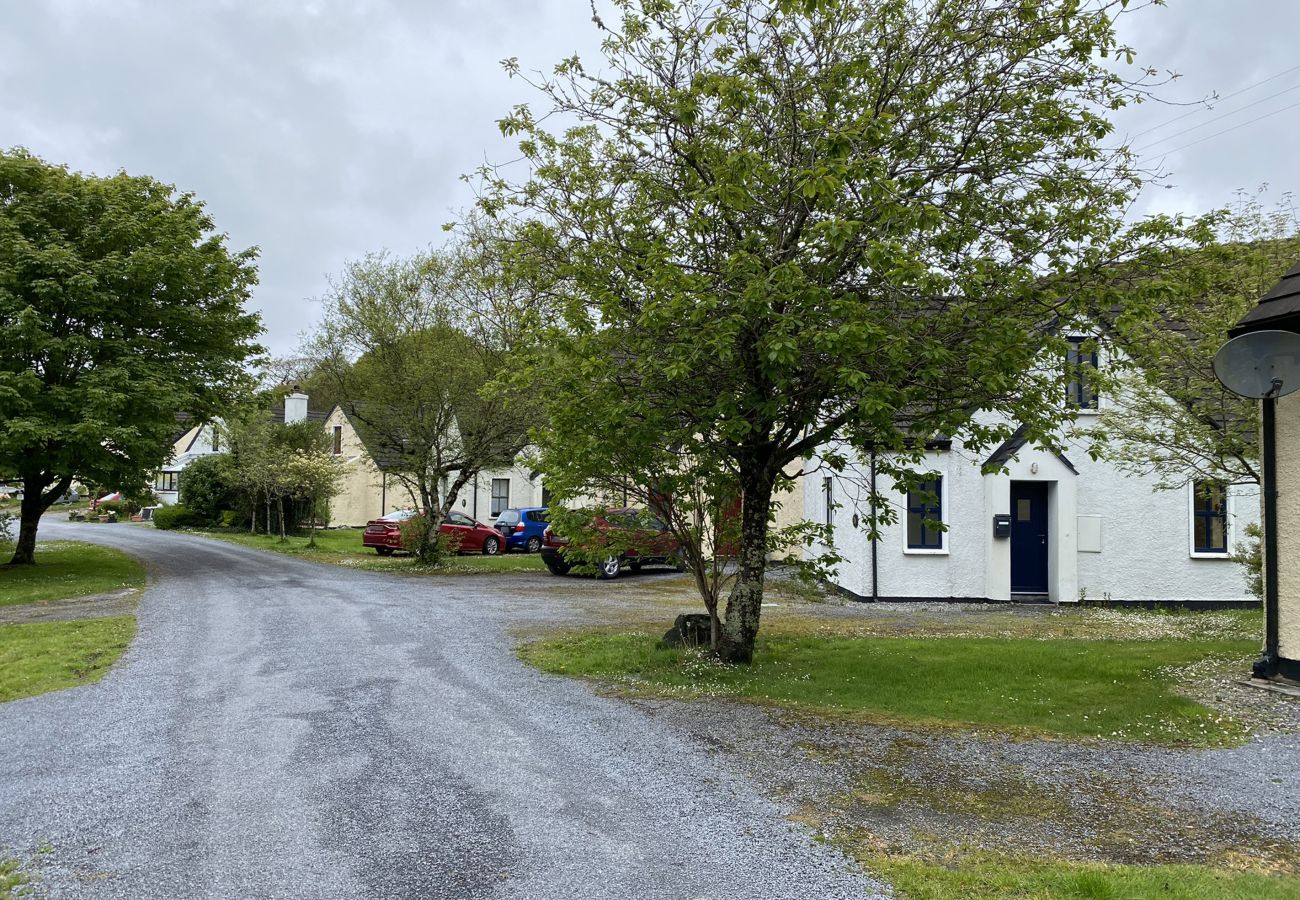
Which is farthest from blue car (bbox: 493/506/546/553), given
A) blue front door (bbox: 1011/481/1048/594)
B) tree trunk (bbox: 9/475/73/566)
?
blue front door (bbox: 1011/481/1048/594)

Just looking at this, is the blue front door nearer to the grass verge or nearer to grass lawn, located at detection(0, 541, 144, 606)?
the grass verge

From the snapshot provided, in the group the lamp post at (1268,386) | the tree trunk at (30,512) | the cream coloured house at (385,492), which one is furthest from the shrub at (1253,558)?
the cream coloured house at (385,492)

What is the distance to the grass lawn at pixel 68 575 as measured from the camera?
16375mm

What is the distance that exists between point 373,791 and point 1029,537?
617 inches

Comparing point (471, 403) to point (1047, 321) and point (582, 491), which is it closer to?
point (582, 491)

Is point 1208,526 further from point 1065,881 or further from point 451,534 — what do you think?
point 451,534

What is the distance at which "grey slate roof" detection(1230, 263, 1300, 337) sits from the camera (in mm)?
8492

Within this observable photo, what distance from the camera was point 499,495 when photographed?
39.8 meters

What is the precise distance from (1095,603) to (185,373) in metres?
20.5

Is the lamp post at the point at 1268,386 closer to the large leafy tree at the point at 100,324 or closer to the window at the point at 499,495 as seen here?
the large leafy tree at the point at 100,324

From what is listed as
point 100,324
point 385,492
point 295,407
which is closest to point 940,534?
point 100,324

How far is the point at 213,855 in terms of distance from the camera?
4527 mm

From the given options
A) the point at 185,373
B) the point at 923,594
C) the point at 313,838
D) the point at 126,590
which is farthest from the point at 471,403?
the point at 313,838

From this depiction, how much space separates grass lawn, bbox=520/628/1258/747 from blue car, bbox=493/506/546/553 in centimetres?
1744
